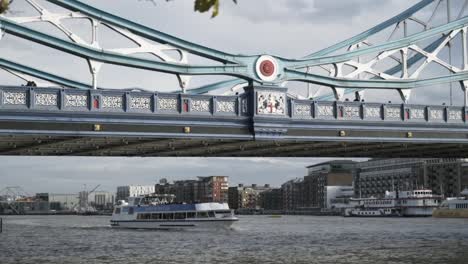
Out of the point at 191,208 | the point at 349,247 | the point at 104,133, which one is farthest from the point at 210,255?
the point at 191,208

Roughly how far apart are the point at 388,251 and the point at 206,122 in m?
16.4

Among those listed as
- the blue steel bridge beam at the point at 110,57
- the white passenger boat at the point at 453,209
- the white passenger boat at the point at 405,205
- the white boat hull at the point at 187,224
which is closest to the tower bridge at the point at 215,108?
the blue steel bridge beam at the point at 110,57

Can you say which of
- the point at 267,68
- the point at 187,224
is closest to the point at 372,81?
the point at 267,68

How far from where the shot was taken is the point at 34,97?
106 ft

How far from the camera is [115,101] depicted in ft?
111

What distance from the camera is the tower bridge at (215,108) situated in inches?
1282

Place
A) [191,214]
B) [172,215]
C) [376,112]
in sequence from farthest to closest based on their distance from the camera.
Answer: [172,215] < [191,214] < [376,112]

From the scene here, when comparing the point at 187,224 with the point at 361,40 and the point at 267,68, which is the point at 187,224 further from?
the point at 267,68

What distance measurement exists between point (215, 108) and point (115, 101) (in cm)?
466

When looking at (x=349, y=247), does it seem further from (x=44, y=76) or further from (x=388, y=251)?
(x=44, y=76)

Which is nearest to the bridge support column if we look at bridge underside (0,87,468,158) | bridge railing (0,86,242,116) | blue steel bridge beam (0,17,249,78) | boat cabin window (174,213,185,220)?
bridge underside (0,87,468,158)

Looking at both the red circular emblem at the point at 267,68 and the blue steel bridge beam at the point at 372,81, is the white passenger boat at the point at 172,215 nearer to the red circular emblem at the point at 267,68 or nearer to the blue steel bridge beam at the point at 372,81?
the blue steel bridge beam at the point at 372,81

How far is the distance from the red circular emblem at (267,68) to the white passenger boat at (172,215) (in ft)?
152

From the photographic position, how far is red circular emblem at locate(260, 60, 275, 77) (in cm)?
3697
